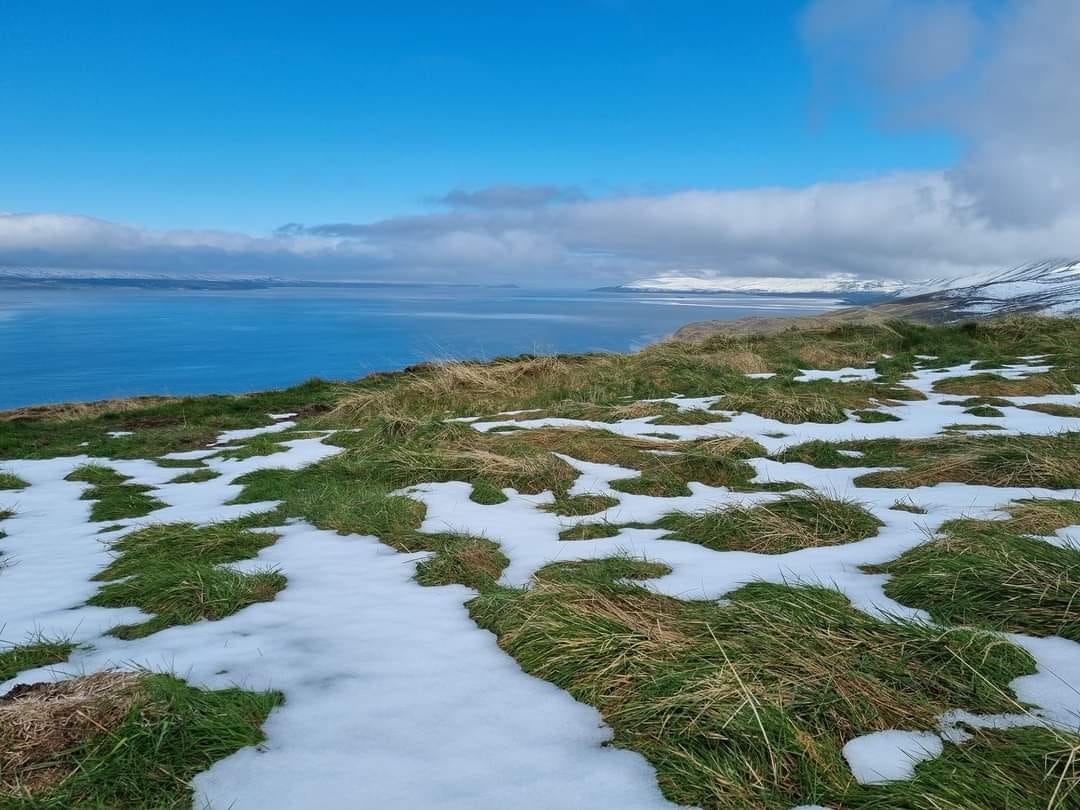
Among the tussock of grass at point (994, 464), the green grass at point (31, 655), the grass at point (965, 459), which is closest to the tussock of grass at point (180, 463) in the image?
the green grass at point (31, 655)

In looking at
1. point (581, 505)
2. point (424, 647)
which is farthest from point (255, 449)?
point (424, 647)

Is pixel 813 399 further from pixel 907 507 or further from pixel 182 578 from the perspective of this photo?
pixel 182 578

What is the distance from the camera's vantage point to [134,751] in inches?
110

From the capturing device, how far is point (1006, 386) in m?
12.3

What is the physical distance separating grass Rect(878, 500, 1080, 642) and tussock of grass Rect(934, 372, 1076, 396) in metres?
8.91

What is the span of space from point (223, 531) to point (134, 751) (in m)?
3.73

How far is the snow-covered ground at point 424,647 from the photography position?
2.76 meters

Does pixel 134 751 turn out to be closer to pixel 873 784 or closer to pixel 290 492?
pixel 873 784

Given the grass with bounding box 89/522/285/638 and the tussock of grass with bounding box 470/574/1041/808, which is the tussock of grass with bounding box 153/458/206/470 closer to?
the grass with bounding box 89/522/285/638

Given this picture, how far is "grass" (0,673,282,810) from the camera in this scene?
2.60 meters

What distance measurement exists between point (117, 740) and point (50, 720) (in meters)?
0.36

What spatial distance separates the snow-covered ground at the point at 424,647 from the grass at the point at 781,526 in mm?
181

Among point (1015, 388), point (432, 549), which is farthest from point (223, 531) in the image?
point (1015, 388)

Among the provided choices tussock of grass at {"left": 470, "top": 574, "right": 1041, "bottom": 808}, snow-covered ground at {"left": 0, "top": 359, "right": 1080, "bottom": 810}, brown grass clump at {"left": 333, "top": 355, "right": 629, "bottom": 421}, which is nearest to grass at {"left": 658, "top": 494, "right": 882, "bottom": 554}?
snow-covered ground at {"left": 0, "top": 359, "right": 1080, "bottom": 810}
